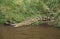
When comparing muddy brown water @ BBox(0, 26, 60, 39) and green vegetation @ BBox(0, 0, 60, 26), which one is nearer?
muddy brown water @ BBox(0, 26, 60, 39)

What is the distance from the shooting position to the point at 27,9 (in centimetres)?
1135

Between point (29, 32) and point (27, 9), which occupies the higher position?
point (27, 9)

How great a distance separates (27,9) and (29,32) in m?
2.23

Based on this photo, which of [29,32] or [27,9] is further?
[27,9]

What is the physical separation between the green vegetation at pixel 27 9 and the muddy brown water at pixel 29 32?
96cm

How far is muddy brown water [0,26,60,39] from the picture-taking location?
29.1ft

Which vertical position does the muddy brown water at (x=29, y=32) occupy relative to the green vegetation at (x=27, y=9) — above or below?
below

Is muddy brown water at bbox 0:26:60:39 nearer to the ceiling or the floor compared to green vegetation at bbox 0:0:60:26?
nearer to the floor

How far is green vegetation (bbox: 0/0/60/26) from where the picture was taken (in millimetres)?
10867

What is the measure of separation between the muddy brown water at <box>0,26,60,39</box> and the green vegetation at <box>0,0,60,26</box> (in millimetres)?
964

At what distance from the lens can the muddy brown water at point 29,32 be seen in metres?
8.87

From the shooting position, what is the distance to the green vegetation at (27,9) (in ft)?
35.7

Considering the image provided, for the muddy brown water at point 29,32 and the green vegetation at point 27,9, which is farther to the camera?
the green vegetation at point 27,9

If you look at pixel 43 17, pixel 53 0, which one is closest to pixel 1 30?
pixel 43 17
